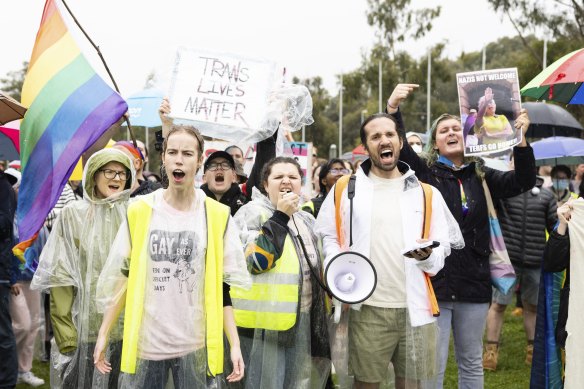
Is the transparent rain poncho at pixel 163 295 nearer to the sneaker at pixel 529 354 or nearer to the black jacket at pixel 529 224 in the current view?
the black jacket at pixel 529 224

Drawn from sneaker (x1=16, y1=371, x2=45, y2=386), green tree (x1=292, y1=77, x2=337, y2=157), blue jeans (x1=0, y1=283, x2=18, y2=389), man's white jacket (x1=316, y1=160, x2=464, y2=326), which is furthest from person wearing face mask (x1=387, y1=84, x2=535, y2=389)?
green tree (x1=292, y1=77, x2=337, y2=157)

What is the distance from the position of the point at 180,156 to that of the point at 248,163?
13.3 ft

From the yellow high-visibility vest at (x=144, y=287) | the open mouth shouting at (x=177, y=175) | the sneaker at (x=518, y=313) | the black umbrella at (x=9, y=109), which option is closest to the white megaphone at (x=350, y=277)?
the yellow high-visibility vest at (x=144, y=287)

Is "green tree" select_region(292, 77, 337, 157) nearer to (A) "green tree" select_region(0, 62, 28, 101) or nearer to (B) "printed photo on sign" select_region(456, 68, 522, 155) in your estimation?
(A) "green tree" select_region(0, 62, 28, 101)

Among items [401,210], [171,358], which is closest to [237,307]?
[171,358]

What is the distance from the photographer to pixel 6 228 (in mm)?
5043

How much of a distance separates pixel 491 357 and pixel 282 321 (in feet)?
10.2

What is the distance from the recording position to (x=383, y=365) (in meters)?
3.66

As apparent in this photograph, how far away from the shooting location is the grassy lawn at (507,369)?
5.71 m

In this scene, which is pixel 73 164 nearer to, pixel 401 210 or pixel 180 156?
pixel 180 156

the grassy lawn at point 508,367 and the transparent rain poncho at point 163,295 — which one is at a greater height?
the transparent rain poncho at point 163,295

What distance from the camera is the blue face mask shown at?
965cm

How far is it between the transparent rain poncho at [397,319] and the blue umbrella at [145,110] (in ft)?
11.8

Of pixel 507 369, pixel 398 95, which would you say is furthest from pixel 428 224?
pixel 507 369
